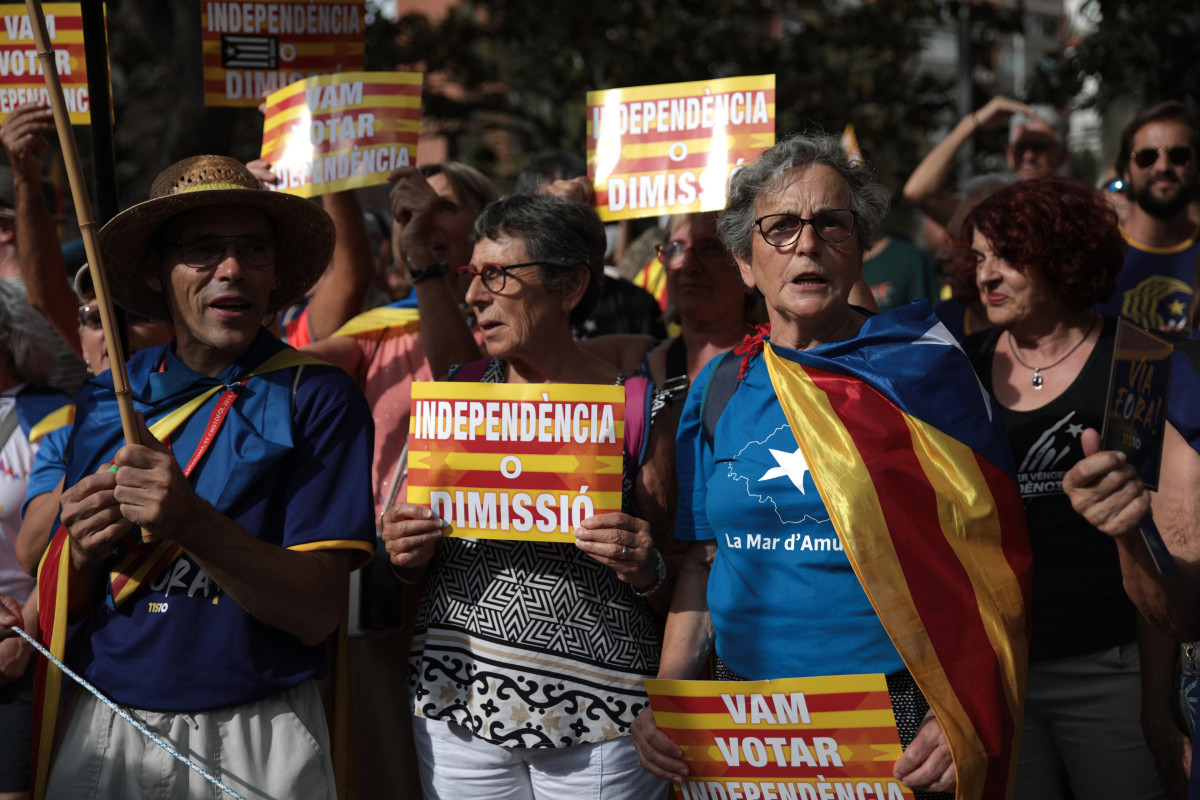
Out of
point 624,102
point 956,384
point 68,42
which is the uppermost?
point 68,42

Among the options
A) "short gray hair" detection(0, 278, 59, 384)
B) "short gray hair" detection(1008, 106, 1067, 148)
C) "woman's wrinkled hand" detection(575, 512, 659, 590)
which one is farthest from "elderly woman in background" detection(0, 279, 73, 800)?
"short gray hair" detection(1008, 106, 1067, 148)

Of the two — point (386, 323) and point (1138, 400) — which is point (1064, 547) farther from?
point (386, 323)

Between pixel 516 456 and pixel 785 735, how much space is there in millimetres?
887

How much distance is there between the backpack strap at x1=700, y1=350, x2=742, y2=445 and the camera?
2.74m

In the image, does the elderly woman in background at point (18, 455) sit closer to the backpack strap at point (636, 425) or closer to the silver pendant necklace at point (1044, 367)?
the backpack strap at point (636, 425)

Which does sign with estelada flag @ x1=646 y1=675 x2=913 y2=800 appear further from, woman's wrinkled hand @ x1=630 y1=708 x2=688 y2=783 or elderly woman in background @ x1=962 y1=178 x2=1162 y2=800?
elderly woman in background @ x1=962 y1=178 x2=1162 y2=800

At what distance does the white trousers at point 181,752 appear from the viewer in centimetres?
255

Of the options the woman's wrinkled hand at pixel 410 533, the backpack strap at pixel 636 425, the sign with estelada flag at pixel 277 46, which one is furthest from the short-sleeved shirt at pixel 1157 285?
the sign with estelada flag at pixel 277 46

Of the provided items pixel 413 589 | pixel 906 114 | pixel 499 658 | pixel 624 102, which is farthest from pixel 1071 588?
pixel 906 114

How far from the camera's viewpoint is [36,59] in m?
4.02

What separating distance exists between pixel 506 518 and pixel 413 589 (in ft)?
2.26

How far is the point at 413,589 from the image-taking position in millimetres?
3344

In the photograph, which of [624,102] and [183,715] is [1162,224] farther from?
[183,715]

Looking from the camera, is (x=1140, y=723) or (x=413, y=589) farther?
(x=413, y=589)
